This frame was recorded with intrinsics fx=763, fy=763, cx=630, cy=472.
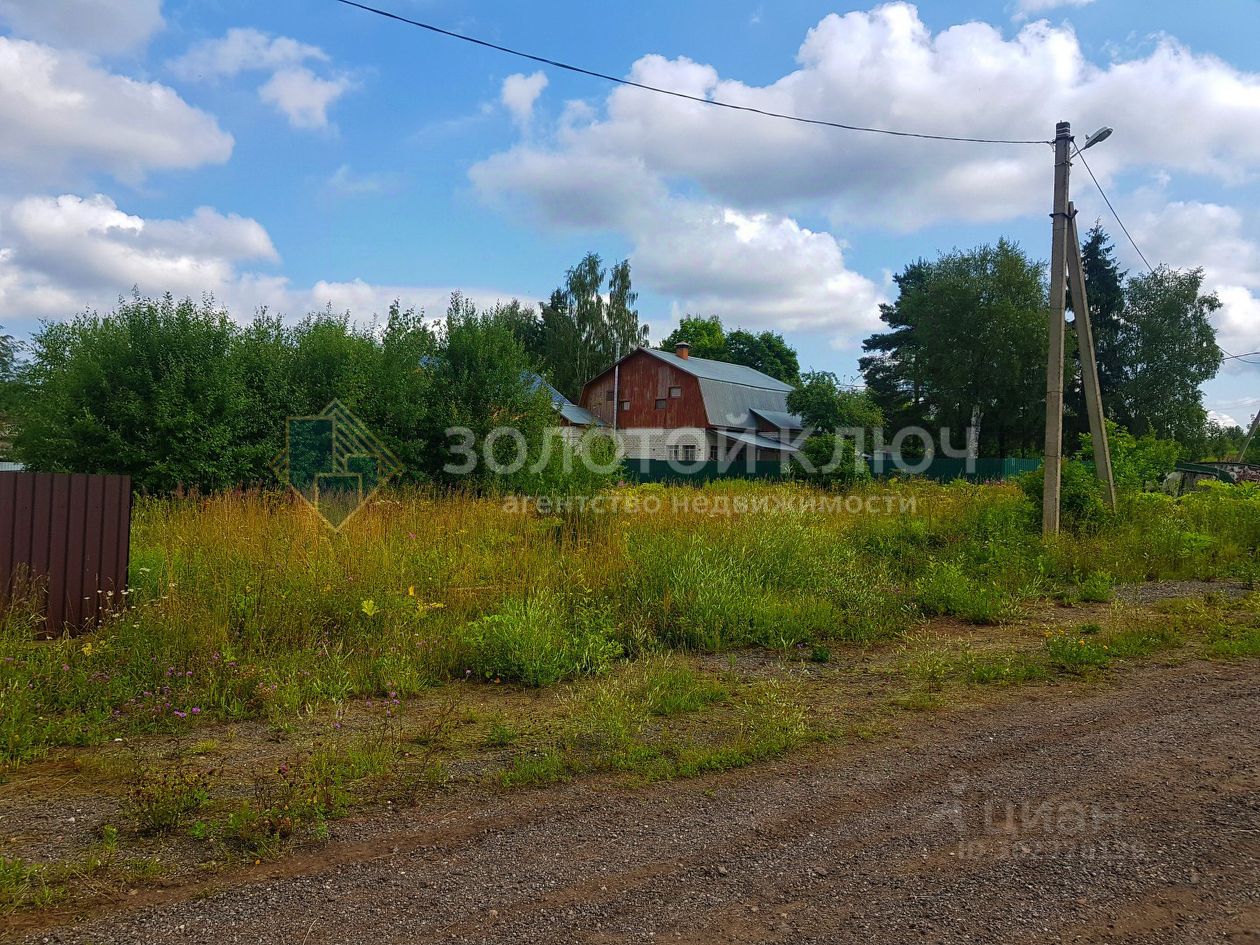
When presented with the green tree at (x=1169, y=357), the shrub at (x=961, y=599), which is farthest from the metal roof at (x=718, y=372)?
the shrub at (x=961, y=599)

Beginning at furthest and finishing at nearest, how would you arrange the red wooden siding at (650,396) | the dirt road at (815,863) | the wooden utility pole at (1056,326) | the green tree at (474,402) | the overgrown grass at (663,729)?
the red wooden siding at (650,396) → the green tree at (474,402) → the wooden utility pole at (1056,326) → the overgrown grass at (663,729) → the dirt road at (815,863)

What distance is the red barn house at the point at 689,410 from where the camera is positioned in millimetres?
36875

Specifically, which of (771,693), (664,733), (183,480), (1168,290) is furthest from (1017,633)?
(1168,290)

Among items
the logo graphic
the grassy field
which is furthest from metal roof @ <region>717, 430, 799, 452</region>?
the grassy field

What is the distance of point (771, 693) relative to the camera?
16.3 ft

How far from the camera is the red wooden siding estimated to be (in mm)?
37688

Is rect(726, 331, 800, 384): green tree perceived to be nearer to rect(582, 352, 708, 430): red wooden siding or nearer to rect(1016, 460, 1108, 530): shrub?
rect(582, 352, 708, 430): red wooden siding

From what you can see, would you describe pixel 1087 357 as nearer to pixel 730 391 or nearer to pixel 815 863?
pixel 815 863

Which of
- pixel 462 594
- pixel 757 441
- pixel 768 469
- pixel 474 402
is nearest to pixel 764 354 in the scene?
pixel 757 441

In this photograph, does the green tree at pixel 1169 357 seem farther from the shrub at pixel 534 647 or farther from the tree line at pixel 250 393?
the shrub at pixel 534 647

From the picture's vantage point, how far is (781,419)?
38656 mm

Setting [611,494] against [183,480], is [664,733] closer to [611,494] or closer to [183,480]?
[611,494]

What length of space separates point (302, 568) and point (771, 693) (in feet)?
13.4

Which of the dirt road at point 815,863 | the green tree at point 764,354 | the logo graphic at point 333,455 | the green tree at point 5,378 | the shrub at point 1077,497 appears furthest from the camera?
the green tree at point 764,354
